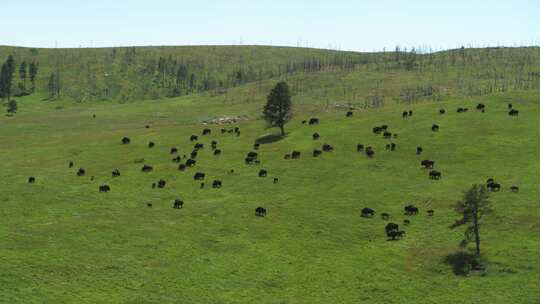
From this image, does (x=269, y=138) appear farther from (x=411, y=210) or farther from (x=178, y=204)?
(x=411, y=210)

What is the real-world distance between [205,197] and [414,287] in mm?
31633

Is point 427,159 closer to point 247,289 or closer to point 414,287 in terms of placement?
point 414,287

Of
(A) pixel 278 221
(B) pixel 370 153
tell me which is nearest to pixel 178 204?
(A) pixel 278 221

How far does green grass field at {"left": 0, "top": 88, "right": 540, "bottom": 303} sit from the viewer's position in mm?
39812

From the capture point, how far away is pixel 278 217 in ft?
188

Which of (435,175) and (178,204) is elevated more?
(435,175)

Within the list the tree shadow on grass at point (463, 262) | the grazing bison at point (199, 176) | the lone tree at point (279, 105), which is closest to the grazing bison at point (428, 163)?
the tree shadow on grass at point (463, 262)

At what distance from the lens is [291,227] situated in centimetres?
5419

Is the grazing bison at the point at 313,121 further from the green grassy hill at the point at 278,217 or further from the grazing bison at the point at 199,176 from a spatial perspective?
the grazing bison at the point at 199,176

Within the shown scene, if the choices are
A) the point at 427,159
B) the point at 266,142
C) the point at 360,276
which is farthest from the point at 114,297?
the point at 266,142

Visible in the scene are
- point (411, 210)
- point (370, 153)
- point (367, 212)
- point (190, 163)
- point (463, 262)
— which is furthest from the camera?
point (370, 153)

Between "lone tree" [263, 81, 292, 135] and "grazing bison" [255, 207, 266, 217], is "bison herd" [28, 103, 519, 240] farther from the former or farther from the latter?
"lone tree" [263, 81, 292, 135]

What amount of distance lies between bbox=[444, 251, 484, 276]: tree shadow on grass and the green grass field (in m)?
0.70

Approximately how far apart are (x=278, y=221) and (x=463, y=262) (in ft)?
63.6
